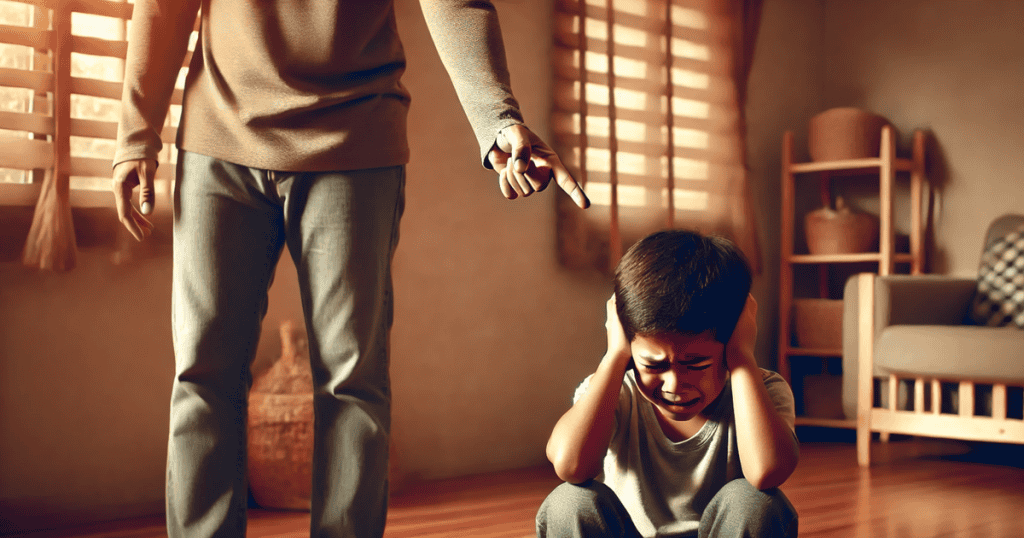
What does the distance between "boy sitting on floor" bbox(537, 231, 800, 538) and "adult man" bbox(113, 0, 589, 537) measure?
0.89 feet

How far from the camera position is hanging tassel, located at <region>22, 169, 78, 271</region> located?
194 centimetres

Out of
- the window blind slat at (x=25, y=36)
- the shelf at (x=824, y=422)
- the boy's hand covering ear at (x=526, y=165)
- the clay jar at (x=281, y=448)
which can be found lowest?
the shelf at (x=824, y=422)

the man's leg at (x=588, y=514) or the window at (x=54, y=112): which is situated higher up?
the window at (x=54, y=112)

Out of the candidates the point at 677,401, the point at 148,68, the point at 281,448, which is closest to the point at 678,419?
the point at 677,401

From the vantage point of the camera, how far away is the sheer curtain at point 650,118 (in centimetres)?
290

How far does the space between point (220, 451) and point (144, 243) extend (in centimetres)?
112

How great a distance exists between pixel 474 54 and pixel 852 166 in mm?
2578

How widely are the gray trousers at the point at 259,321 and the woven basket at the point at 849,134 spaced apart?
258 centimetres

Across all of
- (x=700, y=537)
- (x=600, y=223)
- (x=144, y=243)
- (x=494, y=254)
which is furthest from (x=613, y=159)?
(x=700, y=537)

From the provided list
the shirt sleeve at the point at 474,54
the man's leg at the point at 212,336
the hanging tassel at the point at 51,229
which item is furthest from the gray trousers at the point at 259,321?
the hanging tassel at the point at 51,229

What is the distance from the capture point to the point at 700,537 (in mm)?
1090

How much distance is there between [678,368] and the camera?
42.1 inches

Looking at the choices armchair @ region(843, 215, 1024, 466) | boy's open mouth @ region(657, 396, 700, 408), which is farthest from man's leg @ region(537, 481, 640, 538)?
armchair @ region(843, 215, 1024, 466)

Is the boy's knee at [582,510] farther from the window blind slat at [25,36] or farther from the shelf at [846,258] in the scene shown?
the shelf at [846,258]
